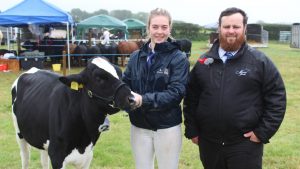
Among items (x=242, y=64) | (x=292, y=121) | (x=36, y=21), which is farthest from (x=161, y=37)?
(x=36, y=21)

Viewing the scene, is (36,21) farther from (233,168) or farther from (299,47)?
(299,47)

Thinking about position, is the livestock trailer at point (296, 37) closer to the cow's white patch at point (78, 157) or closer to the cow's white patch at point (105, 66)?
the cow's white patch at point (78, 157)

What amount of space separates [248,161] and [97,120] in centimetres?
132

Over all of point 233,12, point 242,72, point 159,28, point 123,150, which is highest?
point 233,12

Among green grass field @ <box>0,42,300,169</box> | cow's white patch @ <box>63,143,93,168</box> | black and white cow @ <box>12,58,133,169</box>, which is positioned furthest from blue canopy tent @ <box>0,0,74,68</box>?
cow's white patch @ <box>63,143,93,168</box>

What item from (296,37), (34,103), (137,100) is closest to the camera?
(137,100)

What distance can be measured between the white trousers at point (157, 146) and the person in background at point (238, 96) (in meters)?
0.29

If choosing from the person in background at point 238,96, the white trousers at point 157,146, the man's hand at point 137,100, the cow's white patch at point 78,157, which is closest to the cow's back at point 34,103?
the cow's white patch at point 78,157

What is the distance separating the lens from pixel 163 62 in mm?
3377

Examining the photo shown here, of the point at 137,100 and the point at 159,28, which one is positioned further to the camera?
the point at 159,28

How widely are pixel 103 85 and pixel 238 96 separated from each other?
3.52 ft

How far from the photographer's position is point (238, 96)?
10.5 feet

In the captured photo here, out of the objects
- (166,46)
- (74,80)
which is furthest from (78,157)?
(166,46)

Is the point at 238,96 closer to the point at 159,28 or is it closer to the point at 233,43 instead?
the point at 233,43
